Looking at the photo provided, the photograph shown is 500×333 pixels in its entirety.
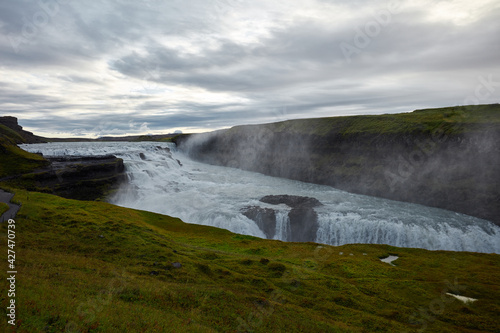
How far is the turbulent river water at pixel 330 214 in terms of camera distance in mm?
40250

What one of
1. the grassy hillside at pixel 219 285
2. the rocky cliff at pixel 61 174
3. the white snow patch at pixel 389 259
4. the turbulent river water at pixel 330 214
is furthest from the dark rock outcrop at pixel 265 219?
the rocky cliff at pixel 61 174

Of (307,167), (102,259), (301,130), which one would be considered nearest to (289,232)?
(102,259)

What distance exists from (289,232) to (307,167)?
153ft

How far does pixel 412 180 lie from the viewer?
61.6 m

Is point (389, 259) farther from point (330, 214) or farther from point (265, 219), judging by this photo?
point (265, 219)

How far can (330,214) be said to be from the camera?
45844 millimetres

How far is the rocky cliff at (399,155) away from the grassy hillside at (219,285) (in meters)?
28.2

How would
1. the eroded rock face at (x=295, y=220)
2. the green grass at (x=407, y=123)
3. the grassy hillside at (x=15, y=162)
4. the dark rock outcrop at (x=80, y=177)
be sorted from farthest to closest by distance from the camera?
the green grass at (x=407, y=123), the dark rock outcrop at (x=80, y=177), the grassy hillside at (x=15, y=162), the eroded rock face at (x=295, y=220)

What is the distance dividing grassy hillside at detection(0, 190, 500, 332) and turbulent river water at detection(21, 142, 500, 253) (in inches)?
378

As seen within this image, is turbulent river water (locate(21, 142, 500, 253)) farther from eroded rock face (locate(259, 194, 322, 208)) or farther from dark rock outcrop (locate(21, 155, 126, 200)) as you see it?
dark rock outcrop (locate(21, 155, 126, 200))

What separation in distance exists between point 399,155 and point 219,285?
2618 inches

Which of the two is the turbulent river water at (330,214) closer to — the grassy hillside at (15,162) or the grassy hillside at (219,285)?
the grassy hillside at (219,285)

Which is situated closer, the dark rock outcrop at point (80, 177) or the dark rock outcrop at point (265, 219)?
the dark rock outcrop at point (265, 219)

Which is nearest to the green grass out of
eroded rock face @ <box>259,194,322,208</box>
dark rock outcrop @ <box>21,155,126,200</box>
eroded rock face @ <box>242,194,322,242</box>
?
eroded rock face @ <box>259,194,322,208</box>
